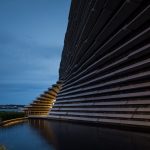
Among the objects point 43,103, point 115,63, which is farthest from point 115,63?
point 43,103

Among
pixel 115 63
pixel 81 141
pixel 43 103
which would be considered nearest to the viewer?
pixel 81 141

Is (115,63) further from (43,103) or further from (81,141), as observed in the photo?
(43,103)

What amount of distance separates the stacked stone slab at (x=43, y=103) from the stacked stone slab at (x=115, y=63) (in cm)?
2123

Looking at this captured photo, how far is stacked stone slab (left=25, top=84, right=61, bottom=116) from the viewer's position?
180 ft

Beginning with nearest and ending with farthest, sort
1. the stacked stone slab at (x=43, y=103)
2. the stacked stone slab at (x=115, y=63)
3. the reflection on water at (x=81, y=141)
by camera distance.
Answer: the reflection on water at (x=81, y=141), the stacked stone slab at (x=115, y=63), the stacked stone slab at (x=43, y=103)

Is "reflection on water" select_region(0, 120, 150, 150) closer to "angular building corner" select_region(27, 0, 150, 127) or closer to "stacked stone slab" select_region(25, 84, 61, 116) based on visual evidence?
"angular building corner" select_region(27, 0, 150, 127)

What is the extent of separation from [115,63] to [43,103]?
36126mm

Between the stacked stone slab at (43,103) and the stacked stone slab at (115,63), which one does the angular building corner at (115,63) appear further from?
the stacked stone slab at (43,103)

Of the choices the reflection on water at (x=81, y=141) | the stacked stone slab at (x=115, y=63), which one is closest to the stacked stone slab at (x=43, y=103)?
the stacked stone slab at (x=115, y=63)

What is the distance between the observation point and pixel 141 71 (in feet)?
65.2

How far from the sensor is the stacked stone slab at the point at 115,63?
17656mm

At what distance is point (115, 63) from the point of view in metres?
22.6

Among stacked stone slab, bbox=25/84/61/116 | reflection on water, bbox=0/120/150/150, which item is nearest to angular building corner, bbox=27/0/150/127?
reflection on water, bbox=0/120/150/150

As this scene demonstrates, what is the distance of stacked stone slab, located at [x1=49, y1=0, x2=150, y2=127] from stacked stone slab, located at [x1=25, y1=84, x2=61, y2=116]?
2123cm
